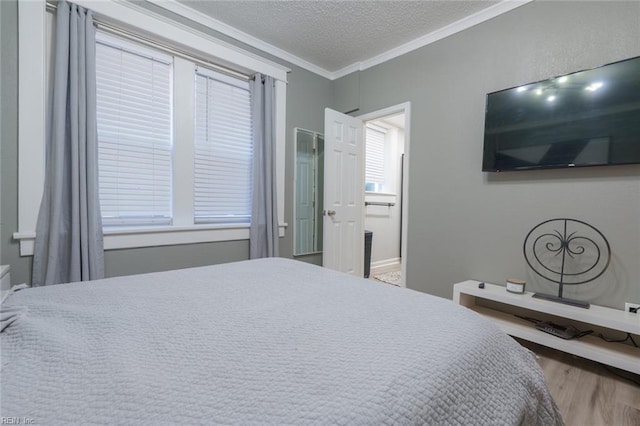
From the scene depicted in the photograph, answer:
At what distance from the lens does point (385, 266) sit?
4.91 meters

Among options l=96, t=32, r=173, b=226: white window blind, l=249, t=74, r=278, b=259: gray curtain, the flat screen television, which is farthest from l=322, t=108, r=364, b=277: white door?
l=96, t=32, r=173, b=226: white window blind

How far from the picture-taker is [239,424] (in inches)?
18.2

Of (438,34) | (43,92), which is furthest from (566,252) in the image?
(43,92)

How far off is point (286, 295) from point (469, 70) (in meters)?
2.61

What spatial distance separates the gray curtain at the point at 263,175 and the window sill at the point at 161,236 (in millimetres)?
147

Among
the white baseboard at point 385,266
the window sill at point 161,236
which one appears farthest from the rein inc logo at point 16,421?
the white baseboard at point 385,266

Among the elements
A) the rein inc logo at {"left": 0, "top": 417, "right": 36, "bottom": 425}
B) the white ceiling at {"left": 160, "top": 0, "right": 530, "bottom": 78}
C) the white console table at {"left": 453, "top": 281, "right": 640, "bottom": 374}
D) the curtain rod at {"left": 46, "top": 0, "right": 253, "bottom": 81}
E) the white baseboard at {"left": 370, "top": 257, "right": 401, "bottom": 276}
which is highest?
the white ceiling at {"left": 160, "top": 0, "right": 530, "bottom": 78}

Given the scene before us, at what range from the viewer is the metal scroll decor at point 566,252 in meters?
1.96

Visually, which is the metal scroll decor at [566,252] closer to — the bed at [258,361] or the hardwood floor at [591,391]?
the hardwood floor at [591,391]

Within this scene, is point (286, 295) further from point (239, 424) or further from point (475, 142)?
point (475, 142)

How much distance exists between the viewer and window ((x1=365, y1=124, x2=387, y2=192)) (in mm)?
4750

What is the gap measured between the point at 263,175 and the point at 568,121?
2488 millimetres

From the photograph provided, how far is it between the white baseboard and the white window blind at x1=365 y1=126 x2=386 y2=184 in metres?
1.36

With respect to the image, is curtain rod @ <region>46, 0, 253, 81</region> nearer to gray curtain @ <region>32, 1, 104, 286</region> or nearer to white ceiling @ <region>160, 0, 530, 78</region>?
gray curtain @ <region>32, 1, 104, 286</region>
